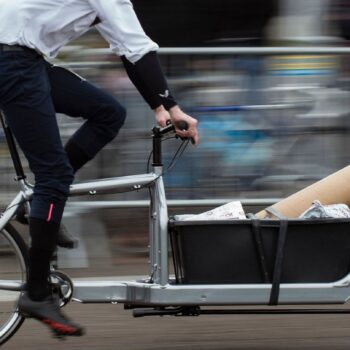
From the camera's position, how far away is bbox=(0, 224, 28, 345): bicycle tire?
460cm

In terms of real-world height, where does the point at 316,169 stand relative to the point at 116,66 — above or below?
below

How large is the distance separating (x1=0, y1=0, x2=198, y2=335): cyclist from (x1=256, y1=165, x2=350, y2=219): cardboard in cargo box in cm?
63

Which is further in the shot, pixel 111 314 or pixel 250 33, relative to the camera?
pixel 250 33

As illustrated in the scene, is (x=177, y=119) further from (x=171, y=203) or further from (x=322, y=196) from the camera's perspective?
(x=171, y=203)

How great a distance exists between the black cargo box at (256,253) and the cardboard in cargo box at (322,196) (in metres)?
0.25

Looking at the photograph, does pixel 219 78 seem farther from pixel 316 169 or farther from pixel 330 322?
pixel 330 322

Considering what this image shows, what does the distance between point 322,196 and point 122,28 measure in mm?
1230

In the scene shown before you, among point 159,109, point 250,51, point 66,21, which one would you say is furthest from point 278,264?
point 250,51

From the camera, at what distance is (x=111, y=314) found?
18.6 feet

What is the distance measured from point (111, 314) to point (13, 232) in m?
1.25

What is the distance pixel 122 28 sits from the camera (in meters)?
4.20

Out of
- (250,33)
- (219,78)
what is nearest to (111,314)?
(219,78)

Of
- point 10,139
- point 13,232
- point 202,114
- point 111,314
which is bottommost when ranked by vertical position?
point 111,314

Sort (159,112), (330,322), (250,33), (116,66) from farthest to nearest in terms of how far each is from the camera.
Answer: (250,33) → (116,66) → (330,322) → (159,112)
